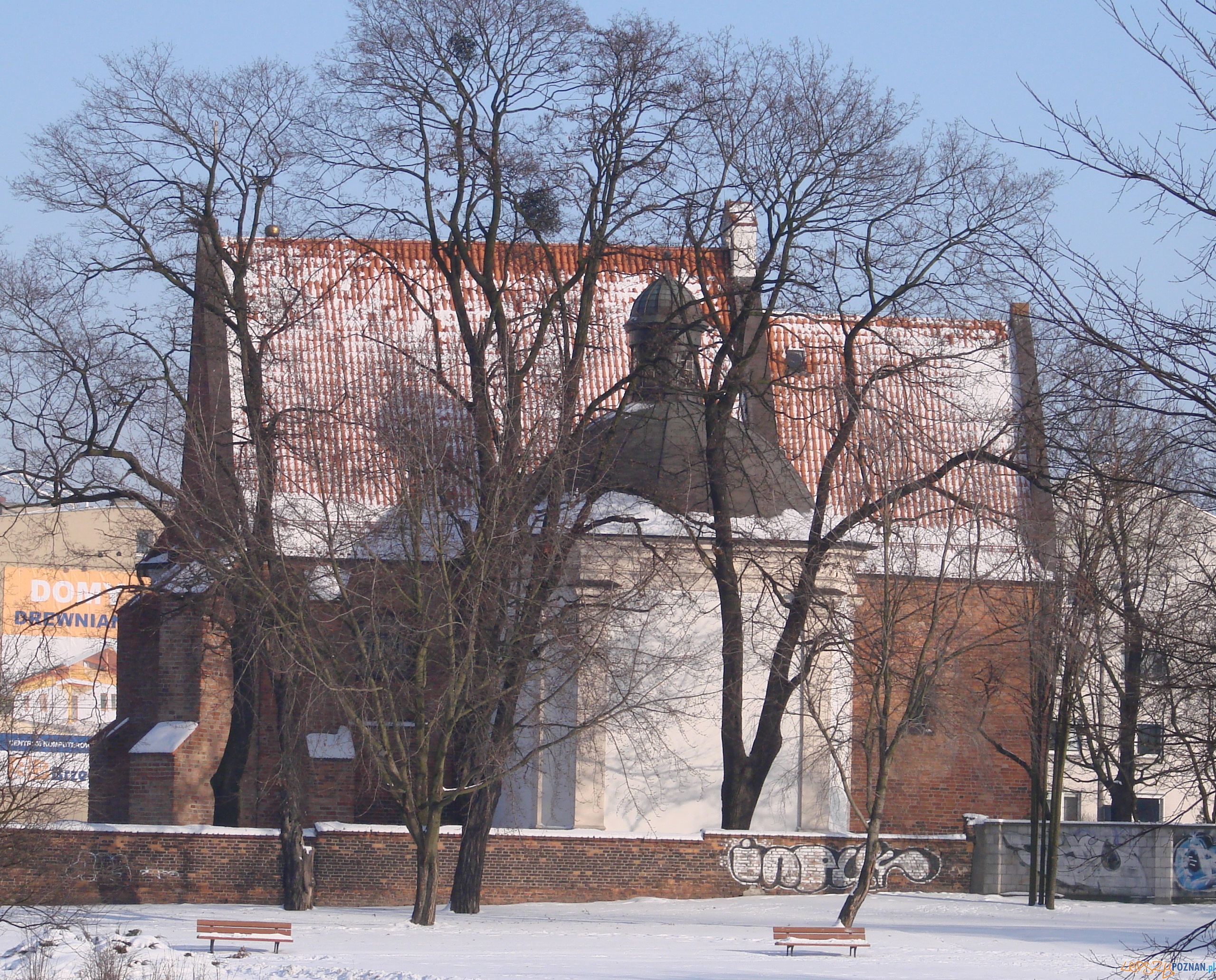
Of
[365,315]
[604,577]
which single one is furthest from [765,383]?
[365,315]

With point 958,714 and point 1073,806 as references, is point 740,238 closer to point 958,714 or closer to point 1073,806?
point 958,714

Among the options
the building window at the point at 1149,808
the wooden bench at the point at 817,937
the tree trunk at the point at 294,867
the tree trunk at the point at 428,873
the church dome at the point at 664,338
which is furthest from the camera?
the building window at the point at 1149,808

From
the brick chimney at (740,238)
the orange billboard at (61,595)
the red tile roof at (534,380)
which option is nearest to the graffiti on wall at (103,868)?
the red tile roof at (534,380)

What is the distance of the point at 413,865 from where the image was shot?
2075cm

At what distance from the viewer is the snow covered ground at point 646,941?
13.8 m

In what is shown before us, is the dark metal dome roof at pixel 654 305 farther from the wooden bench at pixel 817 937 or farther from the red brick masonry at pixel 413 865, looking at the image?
the wooden bench at pixel 817 937

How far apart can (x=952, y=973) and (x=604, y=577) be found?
10.1 m

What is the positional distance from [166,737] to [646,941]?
10.1 metres

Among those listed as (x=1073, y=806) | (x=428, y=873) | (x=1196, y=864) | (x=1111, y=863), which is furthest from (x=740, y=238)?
(x=428, y=873)

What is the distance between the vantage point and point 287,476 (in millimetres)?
20250

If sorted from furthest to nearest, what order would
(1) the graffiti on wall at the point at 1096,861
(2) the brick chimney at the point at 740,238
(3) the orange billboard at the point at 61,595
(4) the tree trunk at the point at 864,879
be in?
(3) the orange billboard at the point at 61,595
(1) the graffiti on wall at the point at 1096,861
(2) the brick chimney at the point at 740,238
(4) the tree trunk at the point at 864,879

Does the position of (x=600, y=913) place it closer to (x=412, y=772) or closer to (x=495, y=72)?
(x=412, y=772)

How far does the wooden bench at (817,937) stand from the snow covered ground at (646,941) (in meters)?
0.17

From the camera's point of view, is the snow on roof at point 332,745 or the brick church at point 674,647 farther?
the snow on roof at point 332,745
